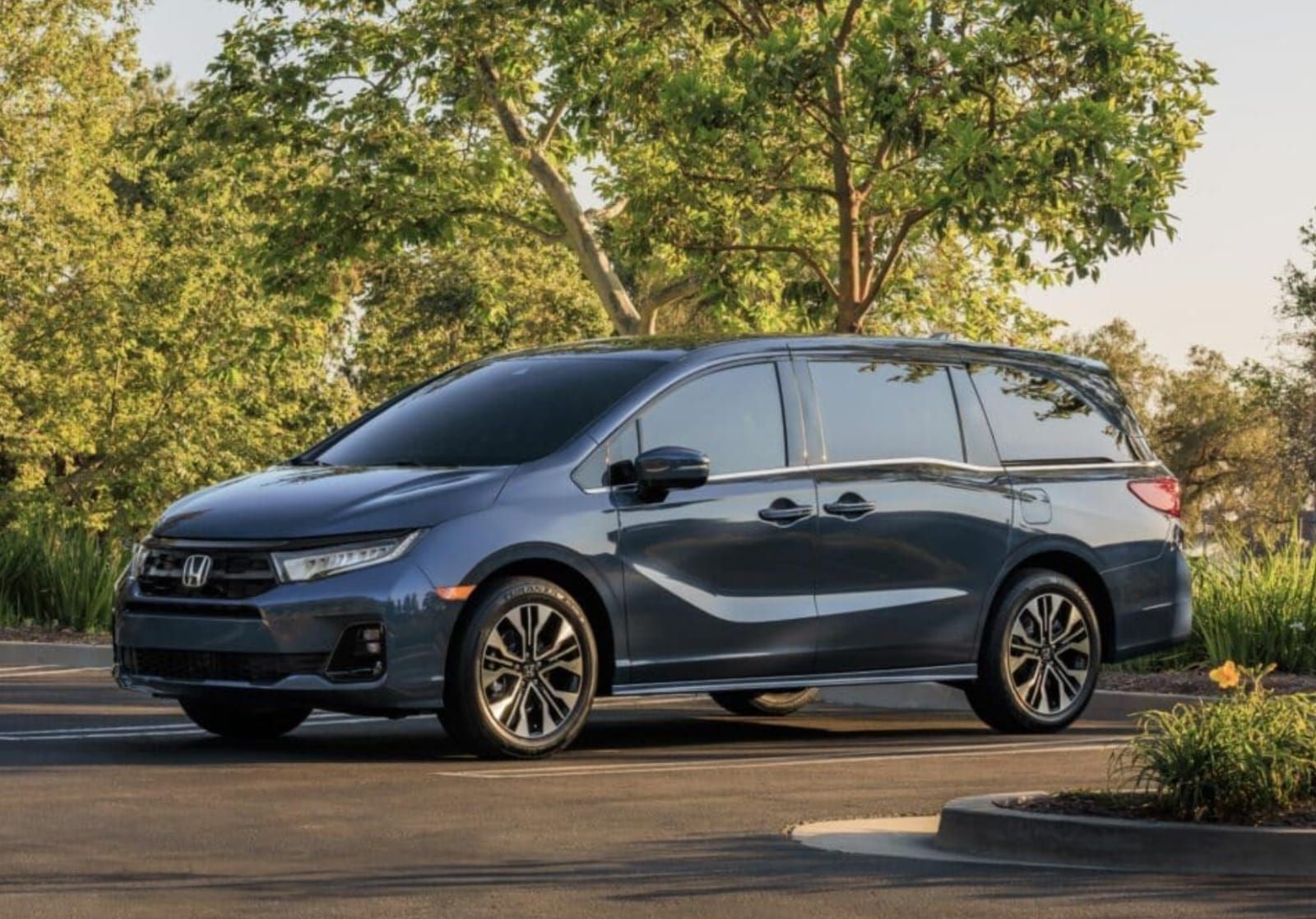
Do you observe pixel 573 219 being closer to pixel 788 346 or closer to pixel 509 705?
pixel 788 346

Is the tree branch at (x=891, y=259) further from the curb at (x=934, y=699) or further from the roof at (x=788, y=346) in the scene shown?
the roof at (x=788, y=346)

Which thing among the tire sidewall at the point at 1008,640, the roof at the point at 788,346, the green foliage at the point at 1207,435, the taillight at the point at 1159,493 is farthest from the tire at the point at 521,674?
the green foliage at the point at 1207,435

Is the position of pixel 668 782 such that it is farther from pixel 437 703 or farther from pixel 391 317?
pixel 391 317

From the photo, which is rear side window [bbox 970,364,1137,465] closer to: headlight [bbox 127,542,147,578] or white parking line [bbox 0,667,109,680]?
headlight [bbox 127,542,147,578]

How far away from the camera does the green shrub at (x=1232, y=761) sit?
28.1ft

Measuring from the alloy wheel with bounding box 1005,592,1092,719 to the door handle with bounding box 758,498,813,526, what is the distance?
1511 mm

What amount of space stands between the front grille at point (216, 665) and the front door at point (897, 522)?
8.73ft

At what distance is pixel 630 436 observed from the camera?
477 inches

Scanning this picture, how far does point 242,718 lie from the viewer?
1262 cm

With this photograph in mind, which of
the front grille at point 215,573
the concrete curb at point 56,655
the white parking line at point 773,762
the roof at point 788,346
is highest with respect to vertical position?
the roof at point 788,346

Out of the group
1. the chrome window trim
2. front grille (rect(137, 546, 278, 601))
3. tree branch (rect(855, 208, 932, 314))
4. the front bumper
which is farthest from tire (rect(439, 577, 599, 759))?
tree branch (rect(855, 208, 932, 314))

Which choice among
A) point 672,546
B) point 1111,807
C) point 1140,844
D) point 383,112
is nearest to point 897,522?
point 672,546

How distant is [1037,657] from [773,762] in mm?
2183

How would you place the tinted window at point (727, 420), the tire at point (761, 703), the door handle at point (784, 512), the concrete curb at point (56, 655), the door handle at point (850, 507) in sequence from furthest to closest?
the concrete curb at point (56, 655) < the tire at point (761, 703) < the door handle at point (850, 507) < the door handle at point (784, 512) < the tinted window at point (727, 420)
